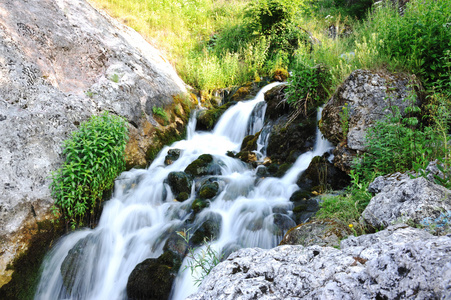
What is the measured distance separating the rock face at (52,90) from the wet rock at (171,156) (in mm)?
547

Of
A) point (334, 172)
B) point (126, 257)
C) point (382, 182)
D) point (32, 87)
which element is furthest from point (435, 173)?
point (32, 87)

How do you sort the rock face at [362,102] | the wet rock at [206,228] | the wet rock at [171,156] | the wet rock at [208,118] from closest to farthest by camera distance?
the wet rock at [206,228], the rock face at [362,102], the wet rock at [171,156], the wet rock at [208,118]

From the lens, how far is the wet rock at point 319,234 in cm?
295

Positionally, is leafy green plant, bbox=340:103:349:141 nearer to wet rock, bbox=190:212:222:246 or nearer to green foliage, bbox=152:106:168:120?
wet rock, bbox=190:212:222:246

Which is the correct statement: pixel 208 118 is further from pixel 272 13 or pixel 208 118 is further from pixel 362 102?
pixel 272 13

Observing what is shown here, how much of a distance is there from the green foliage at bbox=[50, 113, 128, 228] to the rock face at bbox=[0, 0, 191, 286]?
0.84 feet

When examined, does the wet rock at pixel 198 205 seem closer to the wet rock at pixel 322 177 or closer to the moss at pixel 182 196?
A: the moss at pixel 182 196

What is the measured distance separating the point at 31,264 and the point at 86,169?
1.72m

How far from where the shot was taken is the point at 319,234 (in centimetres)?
313

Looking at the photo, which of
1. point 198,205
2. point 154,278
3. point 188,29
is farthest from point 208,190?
point 188,29

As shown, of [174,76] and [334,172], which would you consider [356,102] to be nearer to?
[334,172]

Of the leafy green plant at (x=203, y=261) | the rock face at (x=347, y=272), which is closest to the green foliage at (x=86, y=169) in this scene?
the leafy green plant at (x=203, y=261)

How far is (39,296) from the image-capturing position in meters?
4.26

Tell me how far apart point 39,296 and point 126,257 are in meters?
1.36
